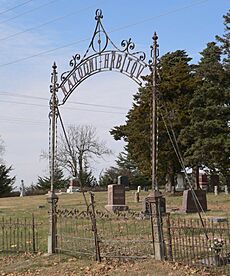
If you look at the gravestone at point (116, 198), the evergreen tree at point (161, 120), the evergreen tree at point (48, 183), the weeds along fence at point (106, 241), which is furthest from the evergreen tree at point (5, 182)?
the weeds along fence at point (106, 241)

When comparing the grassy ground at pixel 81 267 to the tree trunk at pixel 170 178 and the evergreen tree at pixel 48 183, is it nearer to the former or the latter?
the tree trunk at pixel 170 178

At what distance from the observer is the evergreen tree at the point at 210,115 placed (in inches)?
1200

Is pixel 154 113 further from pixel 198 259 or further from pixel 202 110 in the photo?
pixel 202 110

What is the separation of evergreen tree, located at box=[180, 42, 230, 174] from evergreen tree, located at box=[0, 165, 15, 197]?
96.6 feet

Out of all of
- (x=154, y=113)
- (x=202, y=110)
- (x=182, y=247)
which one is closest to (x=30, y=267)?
(x=182, y=247)

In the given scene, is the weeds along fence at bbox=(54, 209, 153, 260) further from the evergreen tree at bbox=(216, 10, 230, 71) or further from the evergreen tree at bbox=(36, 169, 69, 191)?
the evergreen tree at bbox=(36, 169, 69, 191)

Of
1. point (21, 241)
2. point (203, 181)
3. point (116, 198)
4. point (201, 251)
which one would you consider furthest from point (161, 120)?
point (201, 251)

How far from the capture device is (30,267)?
10.4m

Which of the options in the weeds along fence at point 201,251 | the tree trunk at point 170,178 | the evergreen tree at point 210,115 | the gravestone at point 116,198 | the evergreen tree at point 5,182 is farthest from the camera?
the evergreen tree at point 5,182

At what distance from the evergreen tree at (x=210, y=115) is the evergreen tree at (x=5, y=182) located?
96.6 feet

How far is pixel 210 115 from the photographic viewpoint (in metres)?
31.6

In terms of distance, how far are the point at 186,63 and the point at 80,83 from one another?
28989 mm

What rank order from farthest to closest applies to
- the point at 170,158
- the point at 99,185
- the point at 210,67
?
the point at 99,185
the point at 170,158
the point at 210,67

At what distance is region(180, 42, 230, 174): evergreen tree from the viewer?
30484mm
